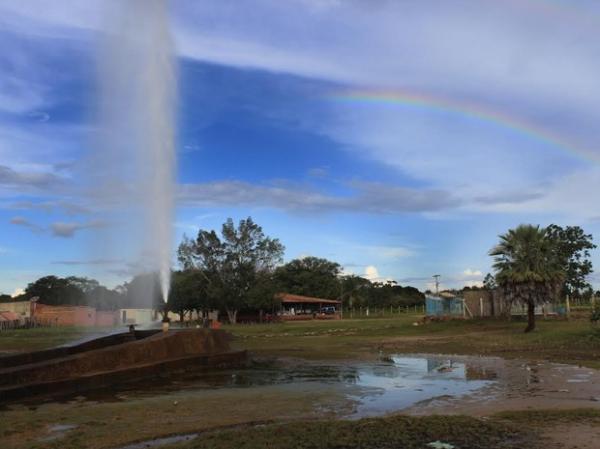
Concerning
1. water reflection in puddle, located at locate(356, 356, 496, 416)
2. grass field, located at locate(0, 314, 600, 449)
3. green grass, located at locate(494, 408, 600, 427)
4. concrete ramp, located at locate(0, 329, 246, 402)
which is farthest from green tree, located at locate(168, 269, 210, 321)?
green grass, located at locate(494, 408, 600, 427)

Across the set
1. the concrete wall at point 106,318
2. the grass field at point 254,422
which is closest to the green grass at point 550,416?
the grass field at point 254,422

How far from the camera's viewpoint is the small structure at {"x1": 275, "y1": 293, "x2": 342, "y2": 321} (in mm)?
78256

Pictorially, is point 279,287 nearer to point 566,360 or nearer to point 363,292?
point 363,292

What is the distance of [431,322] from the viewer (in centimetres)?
3969

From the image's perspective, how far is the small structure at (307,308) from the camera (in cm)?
7826

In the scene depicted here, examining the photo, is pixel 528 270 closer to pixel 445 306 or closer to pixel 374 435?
pixel 445 306

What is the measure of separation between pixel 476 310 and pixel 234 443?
115ft

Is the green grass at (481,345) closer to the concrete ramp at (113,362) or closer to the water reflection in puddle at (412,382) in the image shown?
the water reflection in puddle at (412,382)

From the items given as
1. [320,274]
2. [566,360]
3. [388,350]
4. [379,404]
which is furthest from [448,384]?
[320,274]

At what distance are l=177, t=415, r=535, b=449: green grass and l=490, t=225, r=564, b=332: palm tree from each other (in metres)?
23.0

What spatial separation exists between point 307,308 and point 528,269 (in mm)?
59562

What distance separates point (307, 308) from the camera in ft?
291

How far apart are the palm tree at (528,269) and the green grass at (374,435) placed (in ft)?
75.4

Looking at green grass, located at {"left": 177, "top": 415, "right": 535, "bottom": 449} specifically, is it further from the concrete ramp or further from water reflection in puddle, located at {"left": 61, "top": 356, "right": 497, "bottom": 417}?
the concrete ramp
